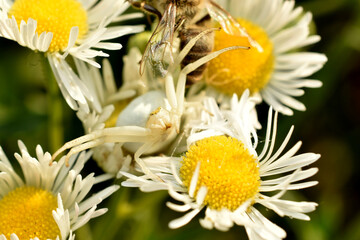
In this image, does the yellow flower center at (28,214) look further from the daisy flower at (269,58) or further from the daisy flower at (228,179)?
the daisy flower at (269,58)

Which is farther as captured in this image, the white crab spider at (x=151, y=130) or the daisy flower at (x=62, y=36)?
the daisy flower at (x=62, y=36)

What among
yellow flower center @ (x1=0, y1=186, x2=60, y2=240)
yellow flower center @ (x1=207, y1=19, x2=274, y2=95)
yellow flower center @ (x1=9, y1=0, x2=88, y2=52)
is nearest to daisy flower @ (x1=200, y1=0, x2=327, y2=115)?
yellow flower center @ (x1=207, y1=19, x2=274, y2=95)

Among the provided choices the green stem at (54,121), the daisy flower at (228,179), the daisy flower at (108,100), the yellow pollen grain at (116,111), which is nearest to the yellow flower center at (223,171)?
the daisy flower at (228,179)

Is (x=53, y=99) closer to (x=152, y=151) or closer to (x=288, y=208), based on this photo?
(x=152, y=151)

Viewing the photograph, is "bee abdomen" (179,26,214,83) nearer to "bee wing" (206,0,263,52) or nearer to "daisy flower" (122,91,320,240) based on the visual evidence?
"bee wing" (206,0,263,52)

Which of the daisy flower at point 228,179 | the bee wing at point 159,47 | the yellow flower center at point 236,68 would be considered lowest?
the daisy flower at point 228,179

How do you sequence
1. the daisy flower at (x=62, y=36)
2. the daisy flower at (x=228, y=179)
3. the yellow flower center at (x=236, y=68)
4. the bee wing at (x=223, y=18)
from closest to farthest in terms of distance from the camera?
1. the daisy flower at (x=228, y=179)
2. the daisy flower at (x=62, y=36)
3. the bee wing at (x=223, y=18)
4. the yellow flower center at (x=236, y=68)

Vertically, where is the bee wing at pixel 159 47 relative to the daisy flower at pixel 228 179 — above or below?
above

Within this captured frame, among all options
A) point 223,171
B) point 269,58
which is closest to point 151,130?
point 223,171
